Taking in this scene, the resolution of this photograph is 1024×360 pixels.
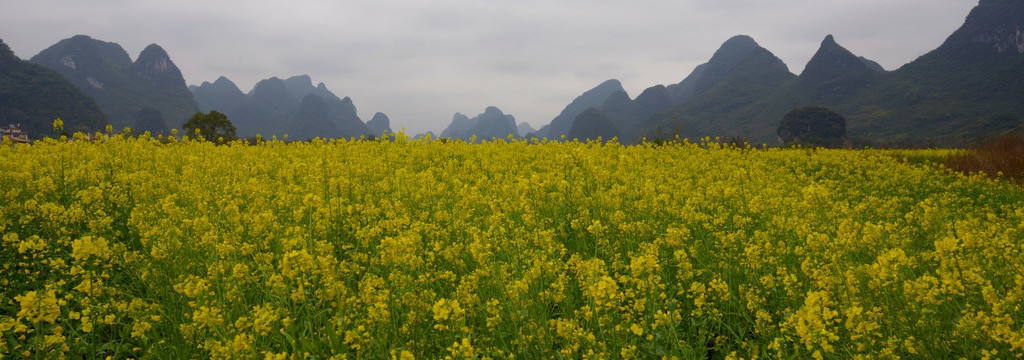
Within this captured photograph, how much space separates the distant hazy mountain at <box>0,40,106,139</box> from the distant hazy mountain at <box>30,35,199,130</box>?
40.8m

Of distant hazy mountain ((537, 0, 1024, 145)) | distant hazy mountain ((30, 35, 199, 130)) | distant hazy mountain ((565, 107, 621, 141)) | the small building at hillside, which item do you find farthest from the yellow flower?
distant hazy mountain ((565, 107, 621, 141))

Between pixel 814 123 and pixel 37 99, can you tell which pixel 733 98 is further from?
pixel 37 99

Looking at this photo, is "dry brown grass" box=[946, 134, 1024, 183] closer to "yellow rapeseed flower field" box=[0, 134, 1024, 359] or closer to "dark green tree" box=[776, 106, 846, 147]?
"yellow rapeseed flower field" box=[0, 134, 1024, 359]

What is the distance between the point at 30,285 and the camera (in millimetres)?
3832

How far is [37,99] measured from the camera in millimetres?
97312

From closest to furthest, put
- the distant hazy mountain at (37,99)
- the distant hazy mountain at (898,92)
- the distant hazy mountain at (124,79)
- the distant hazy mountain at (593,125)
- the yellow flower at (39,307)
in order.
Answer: the yellow flower at (39,307) → the distant hazy mountain at (898,92) → the distant hazy mountain at (37,99) → the distant hazy mountain at (124,79) → the distant hazy mountain at (593,125)

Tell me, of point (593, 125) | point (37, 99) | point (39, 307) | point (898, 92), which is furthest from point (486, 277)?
point (593, 125)

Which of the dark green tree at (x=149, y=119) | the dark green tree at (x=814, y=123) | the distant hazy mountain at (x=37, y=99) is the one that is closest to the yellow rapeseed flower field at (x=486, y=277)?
the dark green tree at (x=814, y=123)

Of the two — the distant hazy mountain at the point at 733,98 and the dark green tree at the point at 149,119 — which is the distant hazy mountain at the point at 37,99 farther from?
the distant hazy mountain at the point at 733,98

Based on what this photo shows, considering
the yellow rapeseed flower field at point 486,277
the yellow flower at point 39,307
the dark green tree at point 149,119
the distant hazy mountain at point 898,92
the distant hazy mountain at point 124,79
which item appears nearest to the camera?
the yellow flower at point 39,307

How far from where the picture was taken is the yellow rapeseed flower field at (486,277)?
254cm

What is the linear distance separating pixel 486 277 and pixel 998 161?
1511 centimetres

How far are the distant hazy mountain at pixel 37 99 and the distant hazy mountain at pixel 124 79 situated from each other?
40.8m

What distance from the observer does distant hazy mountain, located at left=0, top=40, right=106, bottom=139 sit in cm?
9203
